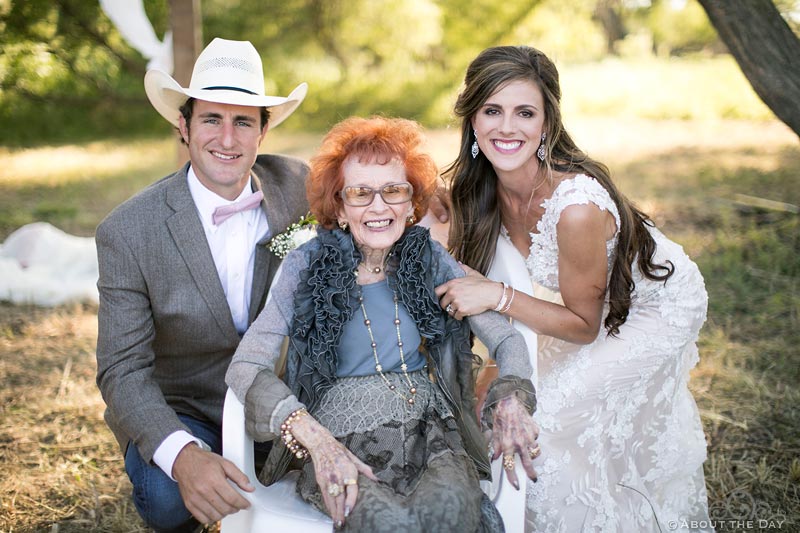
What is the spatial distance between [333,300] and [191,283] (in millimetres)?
573

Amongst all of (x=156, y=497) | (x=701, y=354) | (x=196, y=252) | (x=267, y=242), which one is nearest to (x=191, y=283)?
(x=196, y=252)

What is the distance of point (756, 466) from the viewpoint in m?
3.34

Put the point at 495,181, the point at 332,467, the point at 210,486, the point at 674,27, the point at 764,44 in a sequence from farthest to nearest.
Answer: the point at 674,27
the point at 764,44
the point at 495,181
the point at 210,486
the point at 332,467

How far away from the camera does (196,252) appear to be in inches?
103

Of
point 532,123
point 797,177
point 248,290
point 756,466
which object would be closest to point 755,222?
point 797,177

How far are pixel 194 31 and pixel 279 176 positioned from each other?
9.86 feet

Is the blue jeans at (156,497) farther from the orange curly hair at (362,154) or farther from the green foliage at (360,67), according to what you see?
the green foliage at (360,67)

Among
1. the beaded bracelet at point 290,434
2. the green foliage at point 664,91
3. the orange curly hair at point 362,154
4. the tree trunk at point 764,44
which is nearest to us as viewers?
the beaded bracelet at point 290,434

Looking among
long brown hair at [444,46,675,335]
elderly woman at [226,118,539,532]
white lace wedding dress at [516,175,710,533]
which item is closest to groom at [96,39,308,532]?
elderly woman at [226,118,539,532]

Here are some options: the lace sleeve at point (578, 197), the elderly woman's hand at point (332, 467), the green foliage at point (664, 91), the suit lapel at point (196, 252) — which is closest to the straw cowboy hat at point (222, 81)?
the suit lapel at point (196, 252)

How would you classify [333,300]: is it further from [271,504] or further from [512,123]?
[512,123]

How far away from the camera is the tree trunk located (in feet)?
11.6

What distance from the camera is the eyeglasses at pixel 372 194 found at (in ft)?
7.89

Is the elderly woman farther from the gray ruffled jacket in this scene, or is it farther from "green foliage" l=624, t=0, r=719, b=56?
"green foliage" l=624, t=0, r=719, b=56
